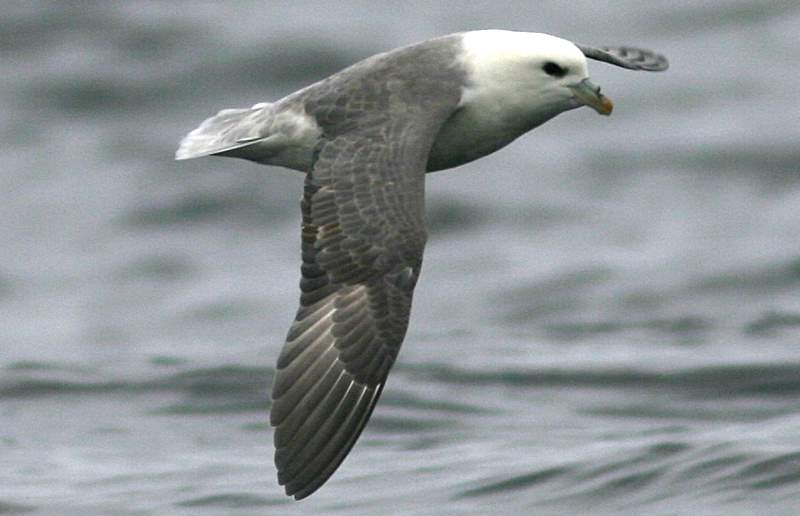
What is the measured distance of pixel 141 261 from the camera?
14102mm

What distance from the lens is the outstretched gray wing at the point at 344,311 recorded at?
6879mm

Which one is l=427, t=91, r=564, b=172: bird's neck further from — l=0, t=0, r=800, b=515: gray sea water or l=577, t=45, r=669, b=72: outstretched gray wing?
l=0, t=0, r=800, b=515: gray sea water

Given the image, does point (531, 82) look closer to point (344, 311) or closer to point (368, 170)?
point (368, 170)

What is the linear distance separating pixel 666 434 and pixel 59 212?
21.2 ft

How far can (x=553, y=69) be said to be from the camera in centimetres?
772

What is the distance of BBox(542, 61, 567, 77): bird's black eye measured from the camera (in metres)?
7.71

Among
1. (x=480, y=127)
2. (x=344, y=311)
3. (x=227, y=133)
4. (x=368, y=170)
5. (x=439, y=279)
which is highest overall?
(x=368, y=170)

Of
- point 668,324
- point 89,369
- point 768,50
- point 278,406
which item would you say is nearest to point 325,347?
point 278,406

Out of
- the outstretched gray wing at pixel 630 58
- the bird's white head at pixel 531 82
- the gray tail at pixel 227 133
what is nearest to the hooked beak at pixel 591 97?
the bird's white head at pixel 531 82

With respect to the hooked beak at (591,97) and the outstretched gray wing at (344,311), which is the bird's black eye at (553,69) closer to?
the hooked beak at (591,97)

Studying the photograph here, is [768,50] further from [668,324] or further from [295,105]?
[295,105]

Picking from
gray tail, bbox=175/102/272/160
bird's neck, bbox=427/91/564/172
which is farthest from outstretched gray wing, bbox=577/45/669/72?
gray tail, bbox=175/102/272/160

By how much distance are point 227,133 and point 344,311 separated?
1.43 m

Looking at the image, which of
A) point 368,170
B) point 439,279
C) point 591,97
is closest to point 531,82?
point 591,97
